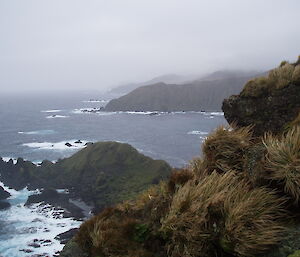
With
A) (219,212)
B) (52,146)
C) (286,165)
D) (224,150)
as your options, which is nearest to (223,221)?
(219,212)

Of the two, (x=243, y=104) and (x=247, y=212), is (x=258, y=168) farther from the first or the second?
(x=243, y=104)

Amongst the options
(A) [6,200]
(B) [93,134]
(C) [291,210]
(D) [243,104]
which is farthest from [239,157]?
(B) [93,134]

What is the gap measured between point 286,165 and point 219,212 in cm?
121

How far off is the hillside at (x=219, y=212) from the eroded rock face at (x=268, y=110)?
5.12ft

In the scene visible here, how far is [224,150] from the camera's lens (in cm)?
693

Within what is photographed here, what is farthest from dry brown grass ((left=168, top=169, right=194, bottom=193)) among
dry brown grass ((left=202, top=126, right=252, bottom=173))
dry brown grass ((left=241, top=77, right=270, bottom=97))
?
dry brown grass ((left=241, top=77, right=270, bottom=97))

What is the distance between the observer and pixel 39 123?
6457 inches

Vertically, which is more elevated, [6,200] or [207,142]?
[207,142]

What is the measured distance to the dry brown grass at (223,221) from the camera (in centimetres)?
466

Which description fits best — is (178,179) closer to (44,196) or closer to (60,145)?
(44,196)

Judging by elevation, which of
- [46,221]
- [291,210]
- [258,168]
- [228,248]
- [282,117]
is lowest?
[46,221]

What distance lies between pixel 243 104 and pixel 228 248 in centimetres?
541

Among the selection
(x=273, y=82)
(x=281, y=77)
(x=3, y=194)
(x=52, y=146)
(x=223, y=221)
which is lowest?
(x=3, y=194)

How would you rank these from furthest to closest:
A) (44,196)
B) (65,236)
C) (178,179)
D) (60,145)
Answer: (60,145)
(44,196)
(65,236)
(178,179)
